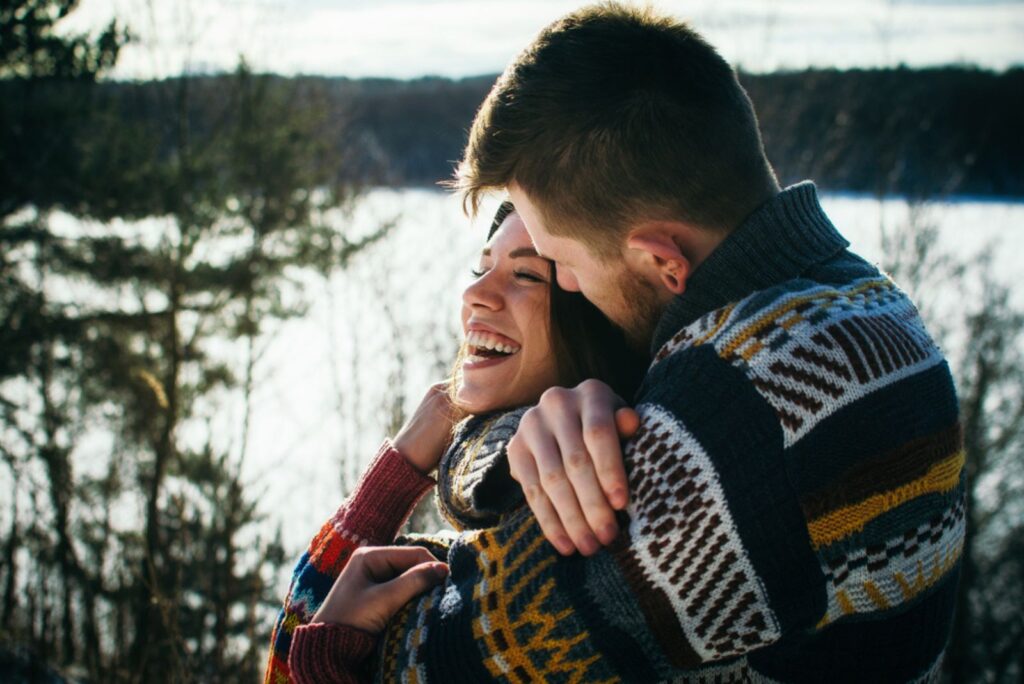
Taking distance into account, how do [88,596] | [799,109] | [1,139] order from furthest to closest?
[799,109], [1,139], [88,596]

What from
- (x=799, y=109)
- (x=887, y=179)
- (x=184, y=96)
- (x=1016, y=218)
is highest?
(x=184, y=96)

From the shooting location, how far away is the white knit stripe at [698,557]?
978mm

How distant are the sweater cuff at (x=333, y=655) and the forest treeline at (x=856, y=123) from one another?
917cm

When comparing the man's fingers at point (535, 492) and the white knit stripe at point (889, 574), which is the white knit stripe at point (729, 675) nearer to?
the white knit stripe at point (889, 574)

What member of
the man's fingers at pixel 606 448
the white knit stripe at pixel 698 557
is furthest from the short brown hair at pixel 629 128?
the white knit stripe at pixel 698 557

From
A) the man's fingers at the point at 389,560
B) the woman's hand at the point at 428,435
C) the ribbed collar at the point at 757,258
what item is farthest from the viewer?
the woman's hand at the point at 428,435

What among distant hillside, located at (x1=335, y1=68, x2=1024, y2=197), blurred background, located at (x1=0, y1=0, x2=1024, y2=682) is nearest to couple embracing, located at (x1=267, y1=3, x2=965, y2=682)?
blurred background, located at (x1=0, y1=0, x2=1024, y2=682)

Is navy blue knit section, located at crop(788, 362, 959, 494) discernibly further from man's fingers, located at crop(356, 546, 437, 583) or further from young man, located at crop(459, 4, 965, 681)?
man's fingers, located at crop(356, 546, 437, 583)

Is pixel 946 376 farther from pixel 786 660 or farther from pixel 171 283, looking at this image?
pixel 171 283

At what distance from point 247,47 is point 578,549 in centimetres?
1089

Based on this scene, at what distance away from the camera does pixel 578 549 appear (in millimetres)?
1060

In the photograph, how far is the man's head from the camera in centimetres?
132

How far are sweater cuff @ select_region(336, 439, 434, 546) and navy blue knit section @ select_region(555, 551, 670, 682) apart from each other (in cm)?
80

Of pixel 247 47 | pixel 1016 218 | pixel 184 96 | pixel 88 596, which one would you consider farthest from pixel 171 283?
pixel 1016 218
